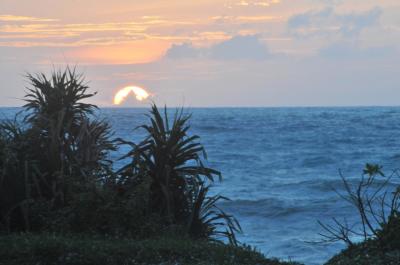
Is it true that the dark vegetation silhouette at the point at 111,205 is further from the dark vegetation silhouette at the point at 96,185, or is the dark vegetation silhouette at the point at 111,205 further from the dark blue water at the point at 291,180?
the dark blue water at the point at 291,180

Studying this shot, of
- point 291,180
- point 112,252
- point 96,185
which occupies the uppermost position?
point 96,185

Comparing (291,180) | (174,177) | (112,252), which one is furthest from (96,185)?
(291,180)

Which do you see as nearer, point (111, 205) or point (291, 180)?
point (111, 205)

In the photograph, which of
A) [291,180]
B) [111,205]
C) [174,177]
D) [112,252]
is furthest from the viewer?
[291,180]

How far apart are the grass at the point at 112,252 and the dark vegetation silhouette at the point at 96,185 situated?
3.58ft

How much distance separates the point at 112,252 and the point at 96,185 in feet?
7.20

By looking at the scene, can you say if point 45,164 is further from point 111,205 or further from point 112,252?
point 112,252

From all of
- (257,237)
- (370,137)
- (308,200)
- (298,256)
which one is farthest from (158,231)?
(370,137)

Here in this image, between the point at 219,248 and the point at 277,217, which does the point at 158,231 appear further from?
the point at 277,217

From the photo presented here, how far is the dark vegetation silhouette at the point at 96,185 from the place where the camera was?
9.91 meters

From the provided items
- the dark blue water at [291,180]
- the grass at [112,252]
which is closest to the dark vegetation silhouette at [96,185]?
the grass at [112,252]

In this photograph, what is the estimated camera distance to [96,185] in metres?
10.1

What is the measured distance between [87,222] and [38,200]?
3.24ft

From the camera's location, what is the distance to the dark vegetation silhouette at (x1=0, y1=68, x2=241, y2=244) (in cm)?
991
